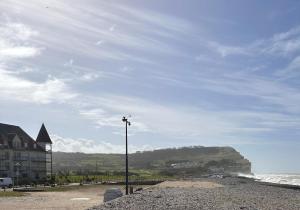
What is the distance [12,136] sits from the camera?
365 ft

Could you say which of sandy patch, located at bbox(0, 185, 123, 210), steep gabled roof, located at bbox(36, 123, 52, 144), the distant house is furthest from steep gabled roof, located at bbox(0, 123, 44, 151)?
sandy patch, located at bbox(0, 185, 123, 210)

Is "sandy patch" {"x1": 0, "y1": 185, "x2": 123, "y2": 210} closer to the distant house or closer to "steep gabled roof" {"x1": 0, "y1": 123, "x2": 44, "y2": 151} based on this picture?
the distant house

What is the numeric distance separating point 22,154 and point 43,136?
1191 cm

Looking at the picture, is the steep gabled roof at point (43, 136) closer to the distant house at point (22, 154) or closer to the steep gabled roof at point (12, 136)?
the distant house at point (22, 154)

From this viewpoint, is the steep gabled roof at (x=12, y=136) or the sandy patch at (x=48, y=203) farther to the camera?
the steep gabled roof at (x=12, y=136)

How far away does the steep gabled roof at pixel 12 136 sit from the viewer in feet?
357

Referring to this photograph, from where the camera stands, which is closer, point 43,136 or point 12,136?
point 12,136

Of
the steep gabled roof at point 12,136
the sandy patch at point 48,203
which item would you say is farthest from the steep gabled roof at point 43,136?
the sandy patch at point 48,203

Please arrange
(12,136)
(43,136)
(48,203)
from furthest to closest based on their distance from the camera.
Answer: (43,136) → (12,136) → (48,203)

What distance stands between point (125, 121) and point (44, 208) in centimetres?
1061

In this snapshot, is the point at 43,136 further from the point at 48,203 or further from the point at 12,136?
the point at 48,203

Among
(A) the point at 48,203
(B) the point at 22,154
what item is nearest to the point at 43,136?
(B) the point at 22,154

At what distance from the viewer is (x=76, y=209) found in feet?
135

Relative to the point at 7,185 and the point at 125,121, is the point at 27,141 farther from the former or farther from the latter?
the point at 125,121
